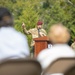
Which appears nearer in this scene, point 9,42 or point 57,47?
point 9,42

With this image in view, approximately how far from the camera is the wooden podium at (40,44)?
13329 millimetres

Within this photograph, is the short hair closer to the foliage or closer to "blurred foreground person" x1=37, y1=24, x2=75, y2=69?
"blurred foreground person" x1=37, y1=24, x2=75, y2=69

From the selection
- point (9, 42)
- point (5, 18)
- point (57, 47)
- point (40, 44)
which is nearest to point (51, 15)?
point (40, 44)

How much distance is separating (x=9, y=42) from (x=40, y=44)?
8924mm

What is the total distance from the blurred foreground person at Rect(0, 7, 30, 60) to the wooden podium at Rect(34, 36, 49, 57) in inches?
333

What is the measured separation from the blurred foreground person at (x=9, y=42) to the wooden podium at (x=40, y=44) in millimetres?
8453

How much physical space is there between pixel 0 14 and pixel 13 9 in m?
45.9

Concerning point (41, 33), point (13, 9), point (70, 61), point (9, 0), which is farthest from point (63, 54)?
point (9, 0)

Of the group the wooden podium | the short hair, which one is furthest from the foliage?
the short hair

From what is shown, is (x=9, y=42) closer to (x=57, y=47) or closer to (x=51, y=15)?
(x=57, y=47)

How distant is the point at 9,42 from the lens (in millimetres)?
4625

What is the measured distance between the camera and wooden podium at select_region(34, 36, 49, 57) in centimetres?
1333

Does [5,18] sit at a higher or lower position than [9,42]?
higher

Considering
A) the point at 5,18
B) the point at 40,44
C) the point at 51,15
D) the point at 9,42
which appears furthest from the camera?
the point at 51,15
